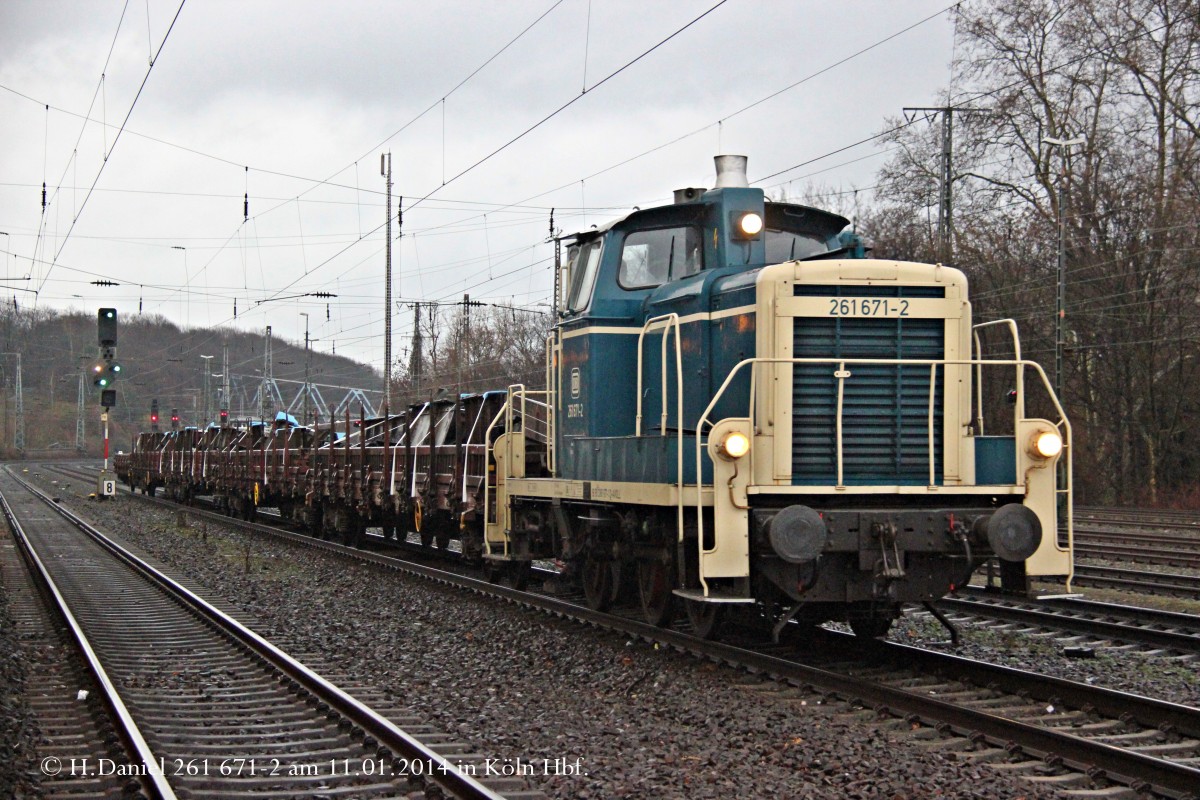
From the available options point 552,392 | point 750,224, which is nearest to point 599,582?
point 552,392

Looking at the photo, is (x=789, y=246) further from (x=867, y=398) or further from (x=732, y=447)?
(x=732, y=447)

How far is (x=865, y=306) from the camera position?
25.4 ft

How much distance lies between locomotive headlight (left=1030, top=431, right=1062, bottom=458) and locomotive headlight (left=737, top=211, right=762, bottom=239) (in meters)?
2.67

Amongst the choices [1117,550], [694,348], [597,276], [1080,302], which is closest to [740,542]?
[694,348]

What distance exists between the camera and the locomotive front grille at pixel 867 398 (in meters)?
7.70

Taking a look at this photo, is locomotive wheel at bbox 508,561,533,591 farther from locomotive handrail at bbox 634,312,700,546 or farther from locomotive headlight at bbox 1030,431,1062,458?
locomotive headlight at bbox 1030,431,1062,458

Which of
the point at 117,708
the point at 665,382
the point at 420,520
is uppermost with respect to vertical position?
the point at 665,382

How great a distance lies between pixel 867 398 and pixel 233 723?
15.4ft

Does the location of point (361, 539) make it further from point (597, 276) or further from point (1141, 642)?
point (1141, 642)

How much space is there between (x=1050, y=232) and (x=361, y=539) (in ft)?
66.9

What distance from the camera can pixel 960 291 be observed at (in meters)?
7.89

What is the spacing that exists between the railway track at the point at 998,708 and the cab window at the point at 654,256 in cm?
293

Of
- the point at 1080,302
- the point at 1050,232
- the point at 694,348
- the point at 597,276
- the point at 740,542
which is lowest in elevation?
the point at 740,542

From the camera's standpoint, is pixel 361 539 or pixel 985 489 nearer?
pixel 985 489
